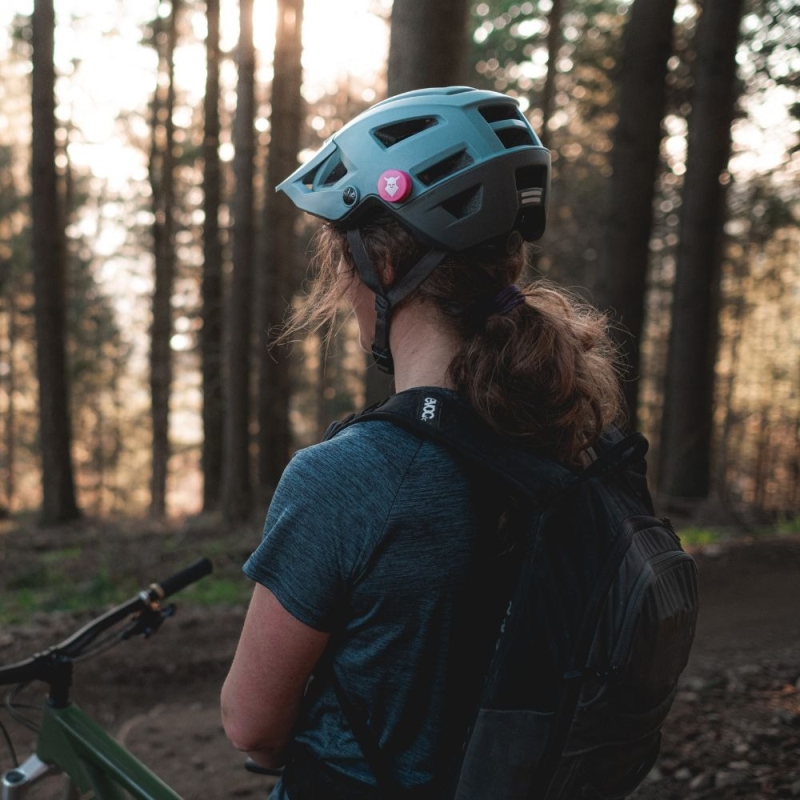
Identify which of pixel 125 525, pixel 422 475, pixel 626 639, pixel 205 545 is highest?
pixel 422 475

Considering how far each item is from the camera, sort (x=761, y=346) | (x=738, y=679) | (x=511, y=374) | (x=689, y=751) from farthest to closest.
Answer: (x=761, y=346) < (x=738, y=679) < (x=689, y=751) < (x=511, y=374)

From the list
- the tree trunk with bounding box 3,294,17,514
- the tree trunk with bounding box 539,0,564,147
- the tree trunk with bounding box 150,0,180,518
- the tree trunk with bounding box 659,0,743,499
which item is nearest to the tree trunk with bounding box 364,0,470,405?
the tree trunk with bounding box 659,0,743,499

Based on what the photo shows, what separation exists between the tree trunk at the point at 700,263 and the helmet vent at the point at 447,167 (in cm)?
1137

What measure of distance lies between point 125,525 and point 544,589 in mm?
14503

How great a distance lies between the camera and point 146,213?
24.3 metres

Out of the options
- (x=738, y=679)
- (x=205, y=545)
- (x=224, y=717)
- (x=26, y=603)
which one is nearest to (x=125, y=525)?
(x=205, y=545)

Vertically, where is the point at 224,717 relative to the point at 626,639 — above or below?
below

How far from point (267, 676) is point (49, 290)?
45.7ft

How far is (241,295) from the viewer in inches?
510

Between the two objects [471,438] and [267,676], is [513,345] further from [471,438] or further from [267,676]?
[267,676]

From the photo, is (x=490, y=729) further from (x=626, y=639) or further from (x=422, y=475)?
(x=422, y=475)

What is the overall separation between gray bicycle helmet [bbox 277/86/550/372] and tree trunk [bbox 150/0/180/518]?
18058mm

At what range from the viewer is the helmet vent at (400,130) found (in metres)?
2.09

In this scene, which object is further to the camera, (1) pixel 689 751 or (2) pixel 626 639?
(1) pixel 689 751
